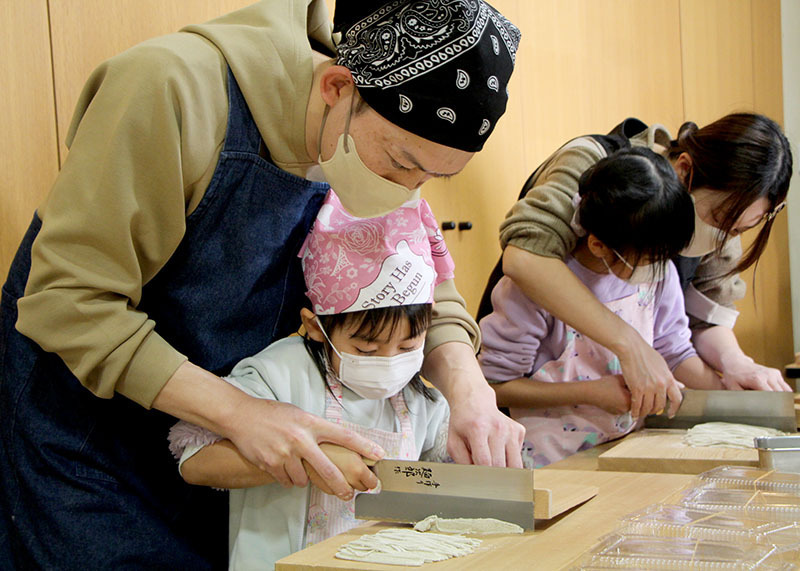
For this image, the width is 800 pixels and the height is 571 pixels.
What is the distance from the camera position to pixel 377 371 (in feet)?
4.25

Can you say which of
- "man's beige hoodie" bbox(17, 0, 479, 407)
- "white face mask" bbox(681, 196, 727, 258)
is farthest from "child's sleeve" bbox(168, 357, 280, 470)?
"white face mask" bbox(681, 196, 727, 258)

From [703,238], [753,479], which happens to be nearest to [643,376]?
[703,238]

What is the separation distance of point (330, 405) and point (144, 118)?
0.55 metres

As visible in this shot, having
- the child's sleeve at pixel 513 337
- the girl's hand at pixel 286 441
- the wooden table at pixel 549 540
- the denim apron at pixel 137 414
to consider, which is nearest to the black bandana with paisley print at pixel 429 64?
the denim apron at pixel 137 414

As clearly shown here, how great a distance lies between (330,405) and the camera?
1343 mm

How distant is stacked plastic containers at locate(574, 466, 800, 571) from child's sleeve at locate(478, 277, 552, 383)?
672mm

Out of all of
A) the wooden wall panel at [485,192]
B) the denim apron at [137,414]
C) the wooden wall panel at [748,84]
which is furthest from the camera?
the wooden wall panel at [748,84]

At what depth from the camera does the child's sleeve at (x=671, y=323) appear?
2118mm

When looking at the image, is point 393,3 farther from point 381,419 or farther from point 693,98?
point 693,98

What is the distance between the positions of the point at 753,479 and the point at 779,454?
0.53 feet

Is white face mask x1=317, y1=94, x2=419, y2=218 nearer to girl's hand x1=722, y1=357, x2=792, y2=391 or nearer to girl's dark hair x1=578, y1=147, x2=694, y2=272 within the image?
girl's dark hair x1=578, y1=147, x2=694, y2=272

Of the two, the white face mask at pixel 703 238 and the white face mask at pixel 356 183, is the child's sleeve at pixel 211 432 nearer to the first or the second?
the white face mask at pixel 356 183

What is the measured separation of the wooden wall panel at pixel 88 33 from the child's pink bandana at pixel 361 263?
56cm

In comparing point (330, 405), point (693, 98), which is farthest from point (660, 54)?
point (330, 405)
